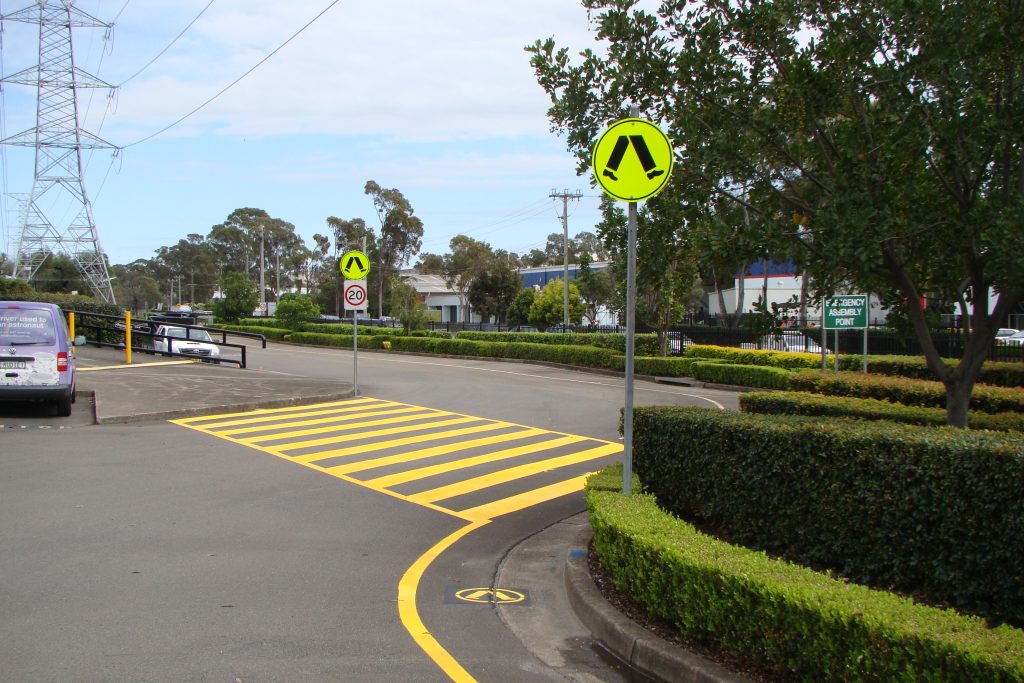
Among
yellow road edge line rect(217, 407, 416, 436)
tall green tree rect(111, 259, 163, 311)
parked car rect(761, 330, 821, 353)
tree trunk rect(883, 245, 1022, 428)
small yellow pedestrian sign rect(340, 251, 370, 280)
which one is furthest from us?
tall green tree rect(111, 259, 163, 311)

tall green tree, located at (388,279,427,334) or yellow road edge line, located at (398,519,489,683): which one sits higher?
tall green tree, located at (388,279,427,334)

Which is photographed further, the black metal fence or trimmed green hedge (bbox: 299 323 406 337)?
trimmed green hedge (bbox: 299 323 406 337)

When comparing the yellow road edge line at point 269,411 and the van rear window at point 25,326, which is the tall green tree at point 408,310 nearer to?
the yellow road edge line at point 269,411

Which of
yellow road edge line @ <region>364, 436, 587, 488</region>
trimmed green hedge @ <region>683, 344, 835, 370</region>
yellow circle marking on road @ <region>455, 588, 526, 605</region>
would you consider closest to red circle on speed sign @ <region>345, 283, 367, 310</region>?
yellow road edge line @ <region>364, 436, 587, 488</region>

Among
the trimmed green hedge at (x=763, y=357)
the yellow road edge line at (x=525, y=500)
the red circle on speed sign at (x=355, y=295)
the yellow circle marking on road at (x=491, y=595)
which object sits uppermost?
the red circle on speed sign at (x=355, y=295)

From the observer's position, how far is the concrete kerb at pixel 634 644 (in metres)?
4.50

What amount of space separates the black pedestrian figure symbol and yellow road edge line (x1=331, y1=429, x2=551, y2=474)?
5.94 metres

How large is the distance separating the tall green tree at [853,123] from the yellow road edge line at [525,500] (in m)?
3.34

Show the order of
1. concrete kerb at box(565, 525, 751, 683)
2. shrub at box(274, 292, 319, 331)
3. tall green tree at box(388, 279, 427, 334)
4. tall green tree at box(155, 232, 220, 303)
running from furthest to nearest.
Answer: tall green tree at box(155, 232, 220, 303), shrub at box(274, 292, 319, 331), tall green tree at box(388, 279, 427, 334), concrete kerb at box(565, 525, 751, 683)

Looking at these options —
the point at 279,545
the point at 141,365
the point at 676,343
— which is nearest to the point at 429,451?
the point at 279,545

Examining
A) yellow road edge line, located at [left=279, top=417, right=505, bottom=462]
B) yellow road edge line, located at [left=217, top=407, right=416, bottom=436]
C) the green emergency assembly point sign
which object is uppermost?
the green emergency assembly point sign

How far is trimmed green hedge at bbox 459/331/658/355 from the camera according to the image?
31031 millimetres

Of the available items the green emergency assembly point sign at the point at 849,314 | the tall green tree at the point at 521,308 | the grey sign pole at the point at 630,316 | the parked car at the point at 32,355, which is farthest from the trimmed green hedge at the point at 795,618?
the tall green tree at the point at 521,308

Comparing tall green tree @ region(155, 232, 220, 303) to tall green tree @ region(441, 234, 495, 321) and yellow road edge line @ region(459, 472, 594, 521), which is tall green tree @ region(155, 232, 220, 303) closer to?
tall green tree @ region(441, 234, 495, 321)
